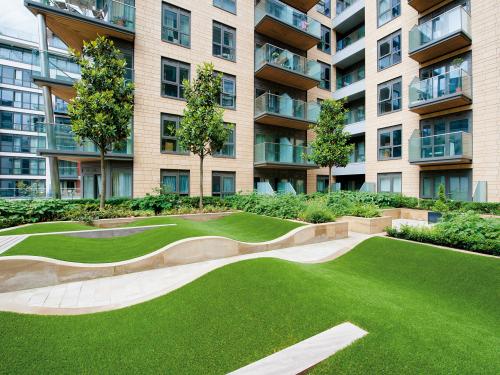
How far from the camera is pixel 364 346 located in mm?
2969

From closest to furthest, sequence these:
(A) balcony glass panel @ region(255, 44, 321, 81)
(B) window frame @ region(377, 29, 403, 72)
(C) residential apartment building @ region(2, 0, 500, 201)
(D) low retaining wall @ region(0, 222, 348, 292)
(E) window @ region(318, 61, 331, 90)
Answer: (D) low retaining wall @ region(0, 222, 348, 292), (C) residential apartment building @ region(2, 0, 500, 201), (A) balcony glass panel @ region(255, 44, 321, 81), (B) window frame @ region(377, 29, 403, 72), (E) window @ region(318, 61, 331, 90)

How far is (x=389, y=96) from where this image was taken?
792 inches

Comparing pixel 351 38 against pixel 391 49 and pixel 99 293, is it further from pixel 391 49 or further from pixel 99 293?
pixel 99 293

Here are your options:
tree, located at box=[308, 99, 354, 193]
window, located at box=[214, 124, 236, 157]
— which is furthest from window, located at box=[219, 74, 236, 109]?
tree, located at box=[308, 99, 354, 193]

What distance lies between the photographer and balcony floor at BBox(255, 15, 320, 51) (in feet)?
62.9

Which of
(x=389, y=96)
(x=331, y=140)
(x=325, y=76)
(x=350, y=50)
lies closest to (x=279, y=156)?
(x=331, y=140)

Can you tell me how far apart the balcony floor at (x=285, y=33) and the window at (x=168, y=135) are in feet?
34.0

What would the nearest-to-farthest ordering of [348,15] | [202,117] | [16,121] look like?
[202,117]
[348,15]
[16,121]

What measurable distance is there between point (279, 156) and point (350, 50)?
45.5 ft

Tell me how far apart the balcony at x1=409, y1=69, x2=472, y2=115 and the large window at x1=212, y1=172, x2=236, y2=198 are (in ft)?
44.4

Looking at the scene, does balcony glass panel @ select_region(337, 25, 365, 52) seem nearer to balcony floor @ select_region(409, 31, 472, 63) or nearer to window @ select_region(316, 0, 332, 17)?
window @ select_region(316, 0, 332, 17)

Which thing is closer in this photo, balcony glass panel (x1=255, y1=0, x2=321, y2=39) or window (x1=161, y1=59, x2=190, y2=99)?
window (x1=161, y1=59, x2=190, y2=99)

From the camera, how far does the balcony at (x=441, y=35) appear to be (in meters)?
15.0

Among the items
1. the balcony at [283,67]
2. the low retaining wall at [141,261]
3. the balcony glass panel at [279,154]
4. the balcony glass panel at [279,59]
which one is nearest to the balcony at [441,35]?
the balcony at [283,67]
